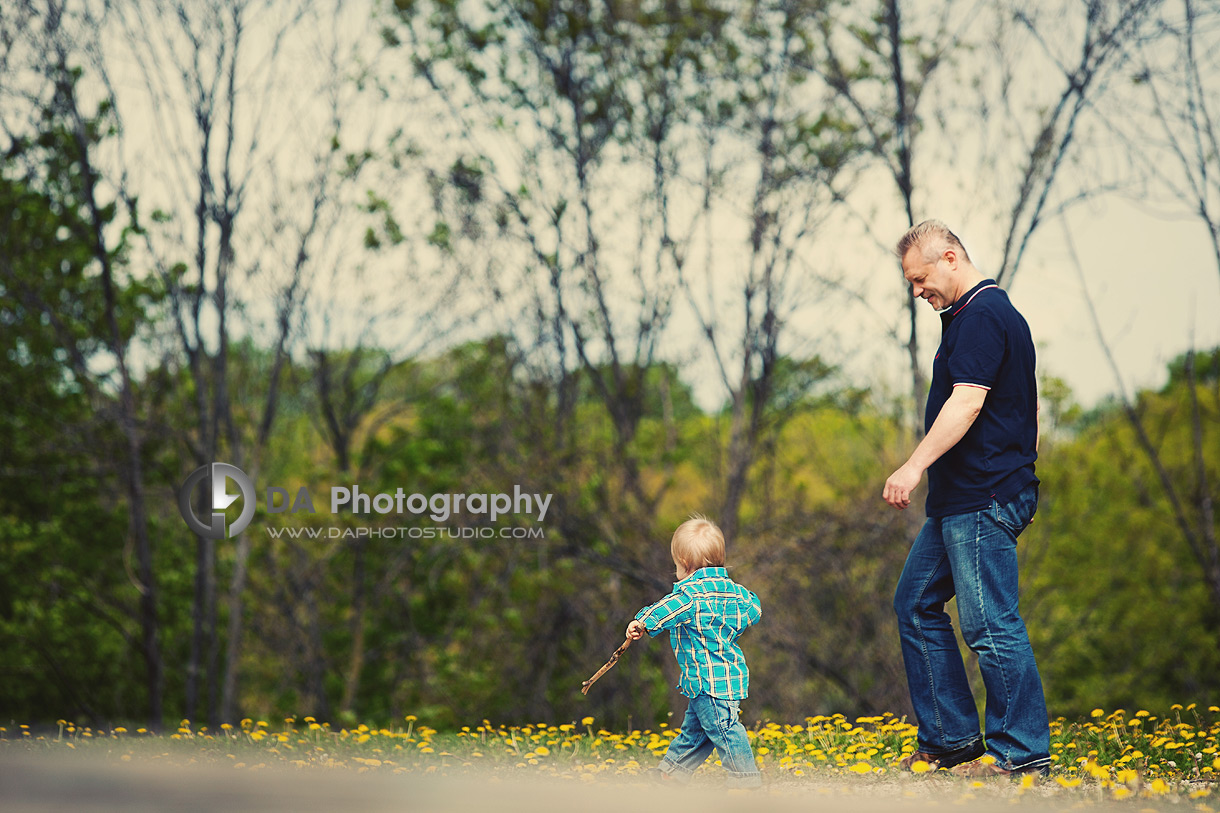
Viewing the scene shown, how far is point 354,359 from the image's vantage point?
14578 mm

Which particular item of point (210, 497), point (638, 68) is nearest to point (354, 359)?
point (210, 497)

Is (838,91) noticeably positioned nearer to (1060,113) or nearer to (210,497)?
(1060,113)

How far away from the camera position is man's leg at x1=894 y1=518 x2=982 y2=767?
11.9 feet

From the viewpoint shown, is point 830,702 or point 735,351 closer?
point 735,351

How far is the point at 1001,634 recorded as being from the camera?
3379 millimetres

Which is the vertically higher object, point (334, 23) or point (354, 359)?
point (334, 23)

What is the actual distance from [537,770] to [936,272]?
8.07 feet

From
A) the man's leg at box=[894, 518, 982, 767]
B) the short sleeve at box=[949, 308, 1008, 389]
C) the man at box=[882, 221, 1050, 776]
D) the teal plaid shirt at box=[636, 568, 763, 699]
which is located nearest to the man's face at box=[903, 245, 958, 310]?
the man at box=[882, 221, 1050, 776]

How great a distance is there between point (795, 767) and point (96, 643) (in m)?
15.6

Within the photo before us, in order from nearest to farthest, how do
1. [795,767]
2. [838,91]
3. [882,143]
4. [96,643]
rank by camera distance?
1. [795,767]
2. [882,143]
3. [838,91]
4. [96,643]

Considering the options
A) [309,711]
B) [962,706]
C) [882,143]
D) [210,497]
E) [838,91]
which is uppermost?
[838,91]

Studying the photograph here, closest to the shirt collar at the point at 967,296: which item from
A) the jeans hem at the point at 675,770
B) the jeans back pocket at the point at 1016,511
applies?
the jeans back pocket at the point at 1016,511

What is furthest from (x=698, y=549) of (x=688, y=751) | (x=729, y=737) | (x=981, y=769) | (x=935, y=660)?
(x=981, y=769)

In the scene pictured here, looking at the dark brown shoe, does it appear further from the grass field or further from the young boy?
the young boy
